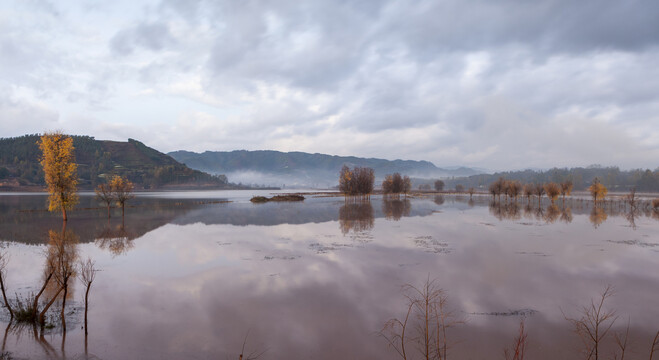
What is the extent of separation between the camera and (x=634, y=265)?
22.2 m

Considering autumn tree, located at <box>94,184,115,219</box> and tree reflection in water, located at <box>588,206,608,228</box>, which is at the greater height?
autumn tree, located at <box>94,184,115,219</box>

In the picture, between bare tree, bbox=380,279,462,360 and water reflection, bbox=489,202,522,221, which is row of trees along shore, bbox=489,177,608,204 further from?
bare tree, bbox=380,279,462,360

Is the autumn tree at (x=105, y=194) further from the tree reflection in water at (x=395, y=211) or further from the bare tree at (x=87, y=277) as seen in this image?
the tree reflection in water at (x=395, y=211)

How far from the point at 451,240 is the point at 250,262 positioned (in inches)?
760

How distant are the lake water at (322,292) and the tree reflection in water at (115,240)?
0.28 meters

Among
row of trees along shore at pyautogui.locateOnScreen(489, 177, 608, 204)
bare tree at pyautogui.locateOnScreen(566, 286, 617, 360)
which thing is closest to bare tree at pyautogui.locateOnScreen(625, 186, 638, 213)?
row of trees along shore at pyautogui.locateOnScreen(489, 177, 608, 204)

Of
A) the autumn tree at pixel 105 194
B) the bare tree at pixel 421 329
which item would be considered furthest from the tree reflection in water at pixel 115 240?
the bare tree at pixel 421 329

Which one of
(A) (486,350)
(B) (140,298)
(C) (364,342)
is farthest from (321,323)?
(B) (140,298)

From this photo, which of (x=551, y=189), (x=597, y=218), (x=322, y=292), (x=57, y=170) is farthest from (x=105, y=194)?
(x=551, y=189)

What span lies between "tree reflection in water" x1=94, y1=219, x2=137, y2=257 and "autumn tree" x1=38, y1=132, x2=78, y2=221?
11499mm

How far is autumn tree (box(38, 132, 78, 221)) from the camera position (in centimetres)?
4356

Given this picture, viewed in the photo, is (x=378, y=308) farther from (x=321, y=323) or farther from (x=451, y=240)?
(x=451, y=240)

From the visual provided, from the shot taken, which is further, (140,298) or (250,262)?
(250,262)

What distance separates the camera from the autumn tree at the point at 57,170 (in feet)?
143
